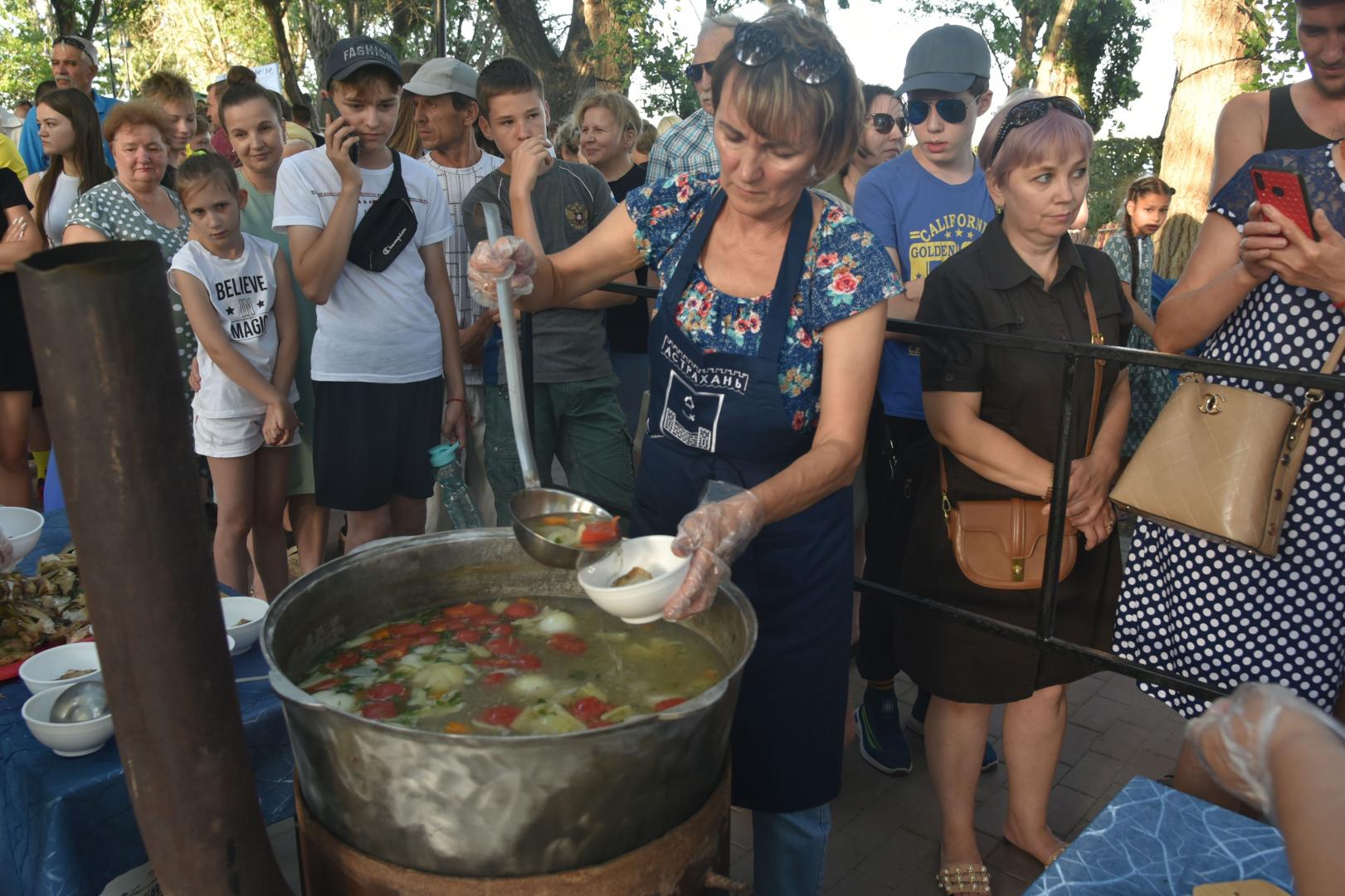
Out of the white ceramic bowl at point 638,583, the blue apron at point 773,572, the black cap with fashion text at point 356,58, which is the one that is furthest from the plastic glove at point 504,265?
the black cap with fashion text at point 356,58

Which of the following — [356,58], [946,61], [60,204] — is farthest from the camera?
[60,204]

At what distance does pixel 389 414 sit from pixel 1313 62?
3390mm

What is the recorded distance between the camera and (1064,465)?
8.32 feet

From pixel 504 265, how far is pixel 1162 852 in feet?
5.93

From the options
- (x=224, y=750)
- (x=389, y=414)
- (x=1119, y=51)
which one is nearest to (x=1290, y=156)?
(x=224, y=750)

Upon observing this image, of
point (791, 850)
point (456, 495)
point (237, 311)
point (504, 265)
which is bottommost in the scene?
point (791, 850)

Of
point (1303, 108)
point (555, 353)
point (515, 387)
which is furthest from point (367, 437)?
point (1303, 108)

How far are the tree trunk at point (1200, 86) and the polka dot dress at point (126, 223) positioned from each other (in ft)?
21.6

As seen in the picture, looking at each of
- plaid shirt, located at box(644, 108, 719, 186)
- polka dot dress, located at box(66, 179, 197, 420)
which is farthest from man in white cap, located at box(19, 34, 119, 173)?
plaid shirt, located at box(644, 108, 719, 186)

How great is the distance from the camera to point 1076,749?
3689 mm

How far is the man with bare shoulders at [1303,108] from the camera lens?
2.44 m

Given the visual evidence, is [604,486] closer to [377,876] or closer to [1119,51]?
[377,876]

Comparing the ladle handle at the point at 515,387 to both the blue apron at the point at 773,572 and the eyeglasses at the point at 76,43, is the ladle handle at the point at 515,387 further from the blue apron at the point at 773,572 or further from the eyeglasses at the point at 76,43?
→ the eyeglasses at the point at 76,43

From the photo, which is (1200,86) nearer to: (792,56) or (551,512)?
(792,56)
